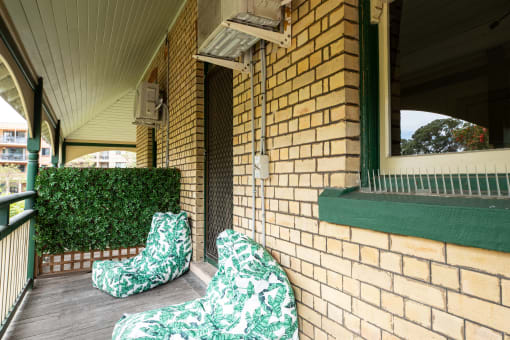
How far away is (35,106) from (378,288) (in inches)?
188

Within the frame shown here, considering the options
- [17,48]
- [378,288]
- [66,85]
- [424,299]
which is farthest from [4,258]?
[66,85]

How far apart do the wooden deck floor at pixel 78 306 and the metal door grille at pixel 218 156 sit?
1.94ft

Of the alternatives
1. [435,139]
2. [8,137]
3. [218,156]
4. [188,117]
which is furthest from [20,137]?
[435,139]

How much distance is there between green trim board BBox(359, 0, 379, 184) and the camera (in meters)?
1.52

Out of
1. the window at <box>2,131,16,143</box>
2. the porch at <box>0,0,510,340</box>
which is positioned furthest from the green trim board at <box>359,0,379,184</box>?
the window at <box>2,131,16,143</box>

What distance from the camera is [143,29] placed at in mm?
4820

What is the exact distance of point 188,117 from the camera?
4.02 m

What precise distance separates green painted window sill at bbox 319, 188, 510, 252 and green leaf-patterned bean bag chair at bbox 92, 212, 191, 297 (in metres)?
2.50

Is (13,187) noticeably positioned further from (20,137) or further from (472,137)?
(472,137)

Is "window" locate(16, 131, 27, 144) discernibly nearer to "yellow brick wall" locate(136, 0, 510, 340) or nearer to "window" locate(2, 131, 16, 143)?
"window" locate(2, 131, 16, 143)

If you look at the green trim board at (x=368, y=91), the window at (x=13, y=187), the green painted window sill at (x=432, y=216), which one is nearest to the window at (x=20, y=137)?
the window at (x=13, y=187)

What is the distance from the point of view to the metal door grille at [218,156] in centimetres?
317

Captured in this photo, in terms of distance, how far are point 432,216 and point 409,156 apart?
0.41m

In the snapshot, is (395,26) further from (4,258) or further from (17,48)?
(17,48)
